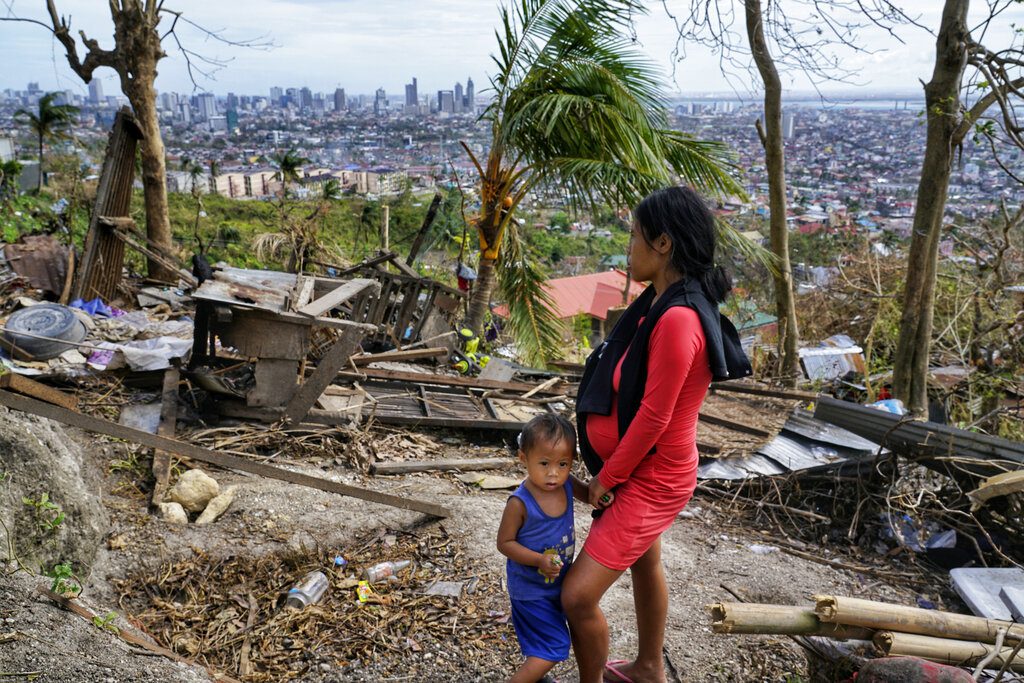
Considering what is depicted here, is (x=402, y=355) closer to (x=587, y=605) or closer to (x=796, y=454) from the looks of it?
(x=796, y=454)

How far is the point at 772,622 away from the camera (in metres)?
2.61

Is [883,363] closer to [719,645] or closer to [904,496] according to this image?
[904,496]

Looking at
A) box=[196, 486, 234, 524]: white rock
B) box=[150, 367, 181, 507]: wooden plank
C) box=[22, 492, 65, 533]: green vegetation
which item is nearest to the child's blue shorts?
box=[22, 492, 65, 533]: green vegetation

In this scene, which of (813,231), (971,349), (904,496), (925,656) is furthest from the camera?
(813,231)

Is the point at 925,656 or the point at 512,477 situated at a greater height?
the point at 925,656

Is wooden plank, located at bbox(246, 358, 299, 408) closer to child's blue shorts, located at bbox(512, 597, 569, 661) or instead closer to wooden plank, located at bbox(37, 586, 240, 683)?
wooden plank, located at bbox(37, 586, 240, 683)

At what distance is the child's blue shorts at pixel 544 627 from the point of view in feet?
7.83

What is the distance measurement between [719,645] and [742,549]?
4.24 ft

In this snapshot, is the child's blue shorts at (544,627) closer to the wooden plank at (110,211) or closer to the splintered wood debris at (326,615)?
the splintered wood debris at (326,615)

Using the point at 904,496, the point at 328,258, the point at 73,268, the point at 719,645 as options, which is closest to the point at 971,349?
the point at 904,496

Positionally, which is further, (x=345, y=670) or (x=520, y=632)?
(x=345, y=670)

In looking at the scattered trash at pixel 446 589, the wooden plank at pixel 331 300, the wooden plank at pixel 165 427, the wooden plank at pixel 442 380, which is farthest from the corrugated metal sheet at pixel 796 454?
the wooden plank at pixel 165 427

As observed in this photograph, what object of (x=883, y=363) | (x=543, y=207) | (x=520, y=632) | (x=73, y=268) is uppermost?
(x=543, y=207)

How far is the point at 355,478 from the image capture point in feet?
16.4
